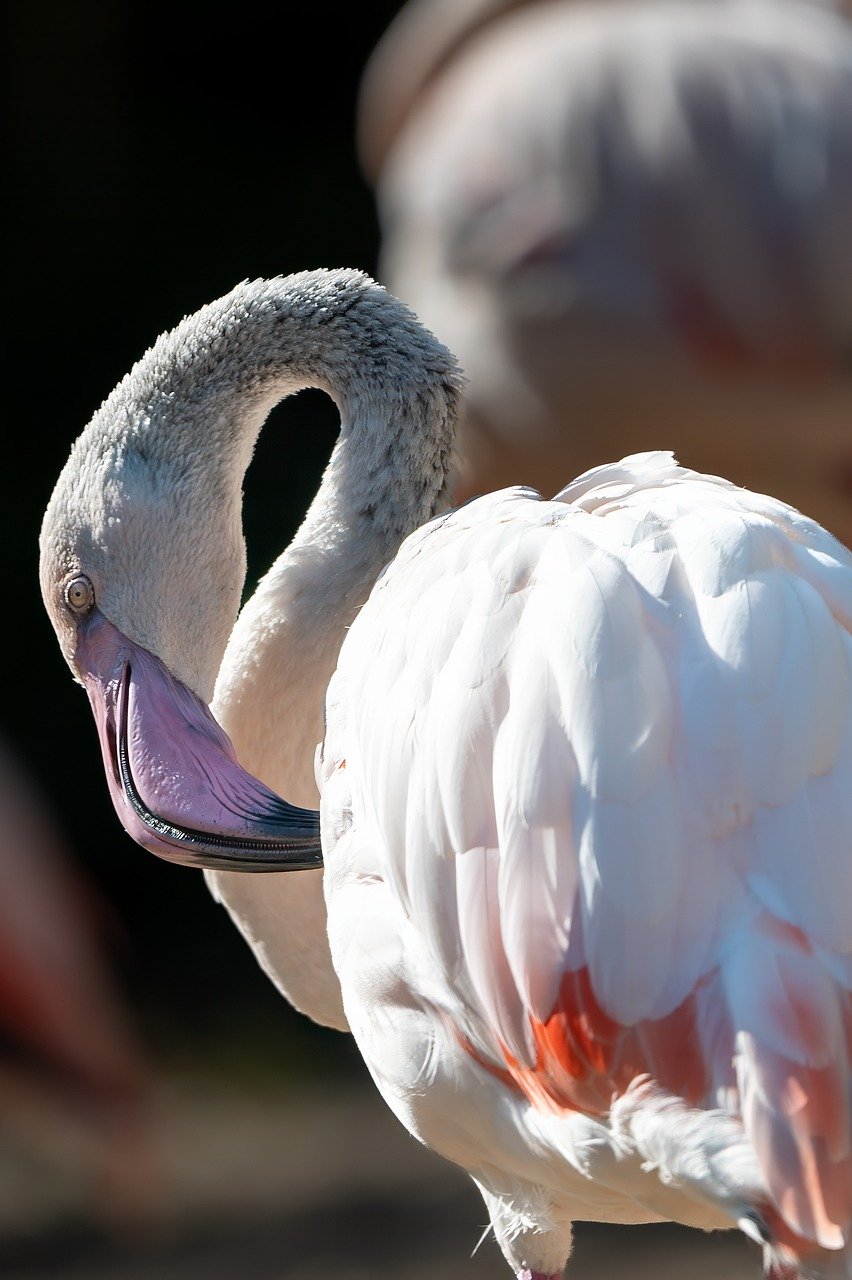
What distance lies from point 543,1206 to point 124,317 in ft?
11.4

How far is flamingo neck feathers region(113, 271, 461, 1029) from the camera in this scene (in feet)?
5.69

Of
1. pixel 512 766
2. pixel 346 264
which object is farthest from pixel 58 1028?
pixel 346 264

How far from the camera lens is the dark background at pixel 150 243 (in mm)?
4484

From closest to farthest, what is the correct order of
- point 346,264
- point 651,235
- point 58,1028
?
1. point 651,235
2. point 58,1028
3. point 346,264

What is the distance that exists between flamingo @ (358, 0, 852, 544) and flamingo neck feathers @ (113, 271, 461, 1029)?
0.96 m

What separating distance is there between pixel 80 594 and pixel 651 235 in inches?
57.9

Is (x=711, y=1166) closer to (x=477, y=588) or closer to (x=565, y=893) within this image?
(x=565, y=893)

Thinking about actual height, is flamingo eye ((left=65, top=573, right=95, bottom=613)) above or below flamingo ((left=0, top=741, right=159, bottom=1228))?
above

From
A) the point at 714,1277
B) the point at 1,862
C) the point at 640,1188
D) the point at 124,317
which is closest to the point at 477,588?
the point at 640,1188

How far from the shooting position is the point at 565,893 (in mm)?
1187

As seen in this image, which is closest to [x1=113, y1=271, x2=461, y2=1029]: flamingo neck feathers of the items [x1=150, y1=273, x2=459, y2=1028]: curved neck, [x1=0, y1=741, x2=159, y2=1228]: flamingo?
[x1=150, y1=273, x2=459, y2=1028]: curved neck

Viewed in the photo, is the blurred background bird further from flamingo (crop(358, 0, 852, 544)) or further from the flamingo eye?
the flamingo eye

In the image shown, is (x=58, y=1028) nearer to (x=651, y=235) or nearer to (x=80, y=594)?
(x=80, y=594)

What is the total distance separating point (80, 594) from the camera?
172 centimetres
